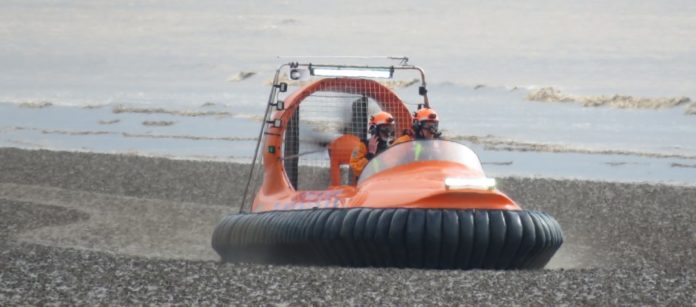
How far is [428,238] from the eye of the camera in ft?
27.2

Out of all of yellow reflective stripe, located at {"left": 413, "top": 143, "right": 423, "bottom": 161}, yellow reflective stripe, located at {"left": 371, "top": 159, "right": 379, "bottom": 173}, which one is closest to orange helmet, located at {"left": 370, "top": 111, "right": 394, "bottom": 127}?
yellow reflective stripe, located at {"left": 371, "top": 159, "right": 379, "bottom": 173}

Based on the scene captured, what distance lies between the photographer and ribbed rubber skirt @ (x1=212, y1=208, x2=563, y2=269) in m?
8.31

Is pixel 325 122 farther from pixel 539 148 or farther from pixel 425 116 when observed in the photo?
pixel 539 148

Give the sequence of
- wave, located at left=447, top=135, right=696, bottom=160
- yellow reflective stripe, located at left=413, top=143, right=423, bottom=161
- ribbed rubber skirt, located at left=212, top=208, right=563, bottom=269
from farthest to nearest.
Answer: wave, located at left=447, top=135, right=696, bottom=160, yellow reflective stripe, located at left=413, top=143, right=423, bottom=161, ribbed rubber skirt, located at left=212, top=208, right=563, bottom=269

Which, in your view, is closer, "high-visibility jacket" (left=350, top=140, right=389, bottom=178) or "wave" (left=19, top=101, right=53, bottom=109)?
"high-visibility jacket" (left=350, top=140, right=389, bottom=178)

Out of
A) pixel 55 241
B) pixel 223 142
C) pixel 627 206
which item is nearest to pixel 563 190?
pixel 627 206

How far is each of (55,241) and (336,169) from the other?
7.77 ft

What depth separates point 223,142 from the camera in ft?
83.1

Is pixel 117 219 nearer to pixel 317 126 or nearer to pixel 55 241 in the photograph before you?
pixel 55 241

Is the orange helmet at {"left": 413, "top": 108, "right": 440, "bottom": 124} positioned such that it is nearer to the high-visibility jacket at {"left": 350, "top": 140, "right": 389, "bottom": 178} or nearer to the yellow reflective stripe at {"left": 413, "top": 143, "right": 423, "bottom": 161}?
the yellow reflective stripe at {"left": 413, "top": 143, "right": 423, "bottom": 161}

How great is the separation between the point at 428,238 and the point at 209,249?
13.3ft

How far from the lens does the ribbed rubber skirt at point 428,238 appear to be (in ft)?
27.3

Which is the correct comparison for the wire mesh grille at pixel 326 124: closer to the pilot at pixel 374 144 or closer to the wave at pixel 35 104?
the pilot at pixel 374 144

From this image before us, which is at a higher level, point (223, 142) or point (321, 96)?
point (321, 96)
